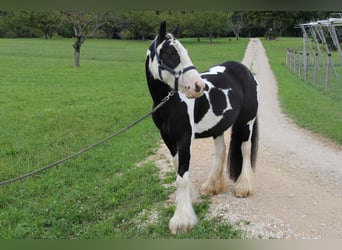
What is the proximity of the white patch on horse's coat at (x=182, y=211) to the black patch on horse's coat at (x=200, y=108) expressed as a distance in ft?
2.18

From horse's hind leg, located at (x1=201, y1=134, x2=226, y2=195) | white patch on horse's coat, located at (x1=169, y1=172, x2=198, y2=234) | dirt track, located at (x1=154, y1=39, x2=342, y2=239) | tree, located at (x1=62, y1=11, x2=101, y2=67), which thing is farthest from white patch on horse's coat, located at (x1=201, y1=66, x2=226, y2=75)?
tree, located at (x1=62, y1=11, x2=101, y2=67)

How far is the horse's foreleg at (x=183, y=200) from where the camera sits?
4.12m

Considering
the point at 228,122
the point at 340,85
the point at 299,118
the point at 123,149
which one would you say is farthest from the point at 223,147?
the point at 340,85

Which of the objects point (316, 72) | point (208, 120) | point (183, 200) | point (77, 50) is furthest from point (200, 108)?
point (77, 50)

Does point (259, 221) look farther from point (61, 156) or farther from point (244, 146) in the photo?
point (61, 156)

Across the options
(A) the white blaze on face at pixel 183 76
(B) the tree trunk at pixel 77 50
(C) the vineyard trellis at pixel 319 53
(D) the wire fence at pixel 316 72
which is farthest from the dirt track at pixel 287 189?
(B) the tree trunk at pixel 77 50

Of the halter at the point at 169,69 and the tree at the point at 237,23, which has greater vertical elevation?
the tree at the point at 237,23

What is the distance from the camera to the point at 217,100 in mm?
4555

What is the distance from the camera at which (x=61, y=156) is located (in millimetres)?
7391

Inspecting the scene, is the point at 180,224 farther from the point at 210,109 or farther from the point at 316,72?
the point at 316,72

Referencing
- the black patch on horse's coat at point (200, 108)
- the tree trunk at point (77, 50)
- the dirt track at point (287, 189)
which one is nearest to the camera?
the dirt track at point (287, 189)

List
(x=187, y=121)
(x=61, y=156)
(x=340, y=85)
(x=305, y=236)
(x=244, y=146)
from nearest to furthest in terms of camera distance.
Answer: (x=305, y=236)
(x=187, y=121)
(x=244, y=146)
(x=61, y=156)
(x=340, y=85)

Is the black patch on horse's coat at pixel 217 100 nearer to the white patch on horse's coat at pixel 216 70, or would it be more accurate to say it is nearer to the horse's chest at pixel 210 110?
the horse's chest at pixel 210 110

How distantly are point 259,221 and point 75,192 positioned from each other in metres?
2.80
